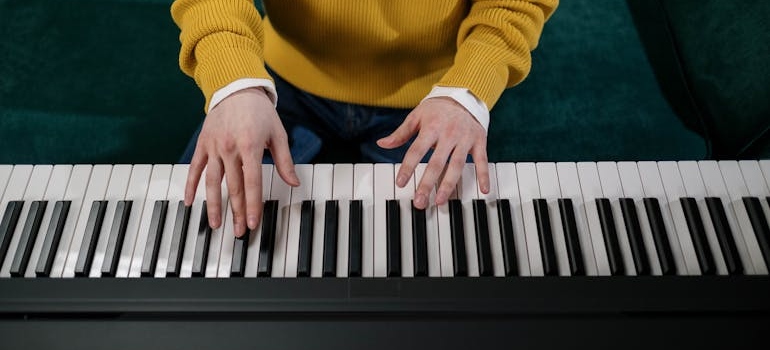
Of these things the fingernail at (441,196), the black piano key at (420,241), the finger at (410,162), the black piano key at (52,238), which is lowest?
the black piano key at (420,241)

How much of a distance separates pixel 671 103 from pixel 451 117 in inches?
33.8

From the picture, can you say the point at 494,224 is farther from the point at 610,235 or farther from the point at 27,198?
the point at 27,198

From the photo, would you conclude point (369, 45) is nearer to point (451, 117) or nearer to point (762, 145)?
point (451, 117)

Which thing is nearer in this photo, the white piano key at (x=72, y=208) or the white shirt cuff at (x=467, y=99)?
the white piano key at (x=72, y=208)

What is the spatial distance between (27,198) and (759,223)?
117 centimetres

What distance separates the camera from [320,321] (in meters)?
0.68

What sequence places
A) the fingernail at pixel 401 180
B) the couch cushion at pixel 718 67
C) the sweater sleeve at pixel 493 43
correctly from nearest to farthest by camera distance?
the fingernail at pixel 401 180 < the sweater sleeve at pixel 493 43 < the couch cushion at pixel 718 67

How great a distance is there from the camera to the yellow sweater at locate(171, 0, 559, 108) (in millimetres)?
854

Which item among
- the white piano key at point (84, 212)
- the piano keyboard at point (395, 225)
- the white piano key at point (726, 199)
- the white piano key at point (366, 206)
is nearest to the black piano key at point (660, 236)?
the piano keyboard at point (395, 225)

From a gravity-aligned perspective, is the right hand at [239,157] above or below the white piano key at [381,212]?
above

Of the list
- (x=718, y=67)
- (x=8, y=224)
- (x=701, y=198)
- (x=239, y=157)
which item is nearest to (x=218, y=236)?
(x=239, y=157)

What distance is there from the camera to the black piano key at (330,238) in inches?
28.9

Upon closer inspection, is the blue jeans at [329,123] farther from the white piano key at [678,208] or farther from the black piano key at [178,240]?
the white piano key at [678,208]

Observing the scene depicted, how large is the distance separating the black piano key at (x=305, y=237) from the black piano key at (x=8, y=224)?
17.5 inches
